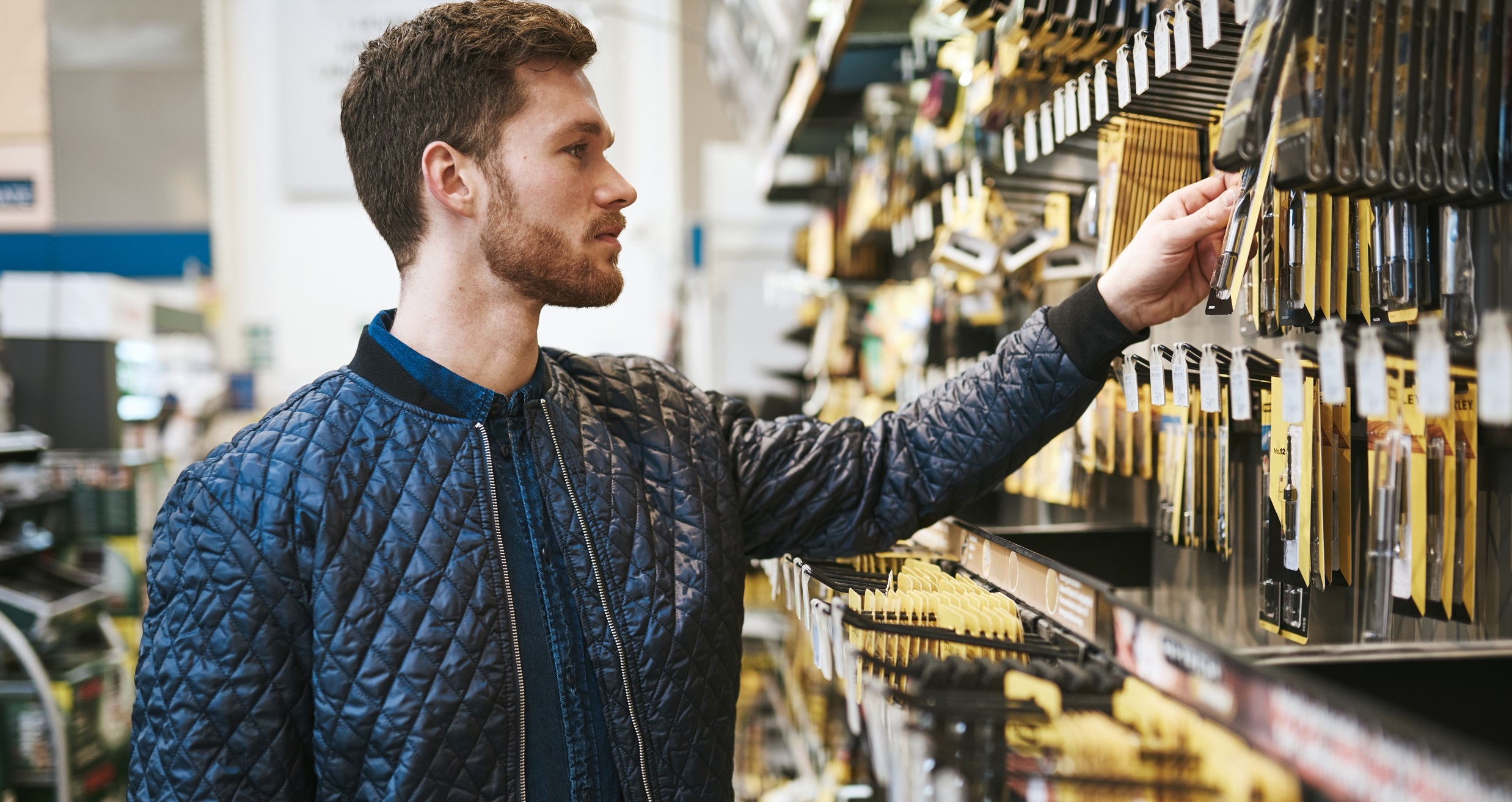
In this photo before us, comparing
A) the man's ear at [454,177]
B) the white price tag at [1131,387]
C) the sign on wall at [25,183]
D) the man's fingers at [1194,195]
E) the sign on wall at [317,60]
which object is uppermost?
the sign on wall at [317,60]

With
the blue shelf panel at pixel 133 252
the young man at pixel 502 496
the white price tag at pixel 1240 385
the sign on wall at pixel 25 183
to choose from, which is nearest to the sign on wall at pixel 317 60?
the blue shelf panel at pixel 133 252

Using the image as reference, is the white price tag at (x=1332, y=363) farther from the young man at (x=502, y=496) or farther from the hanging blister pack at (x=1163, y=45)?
the hanging blister pack at (x=1163, y=45)

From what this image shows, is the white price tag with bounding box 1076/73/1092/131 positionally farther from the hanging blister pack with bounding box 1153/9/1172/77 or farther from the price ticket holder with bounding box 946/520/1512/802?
the price ticket holder with bounding box 946/520/1512/802

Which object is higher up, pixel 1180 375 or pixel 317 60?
pixel 317 60

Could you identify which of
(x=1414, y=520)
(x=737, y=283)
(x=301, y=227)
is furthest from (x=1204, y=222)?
(x=301, y=227)

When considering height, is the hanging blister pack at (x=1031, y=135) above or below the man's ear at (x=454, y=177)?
above

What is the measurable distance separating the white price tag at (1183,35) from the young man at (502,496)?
0.15 metres

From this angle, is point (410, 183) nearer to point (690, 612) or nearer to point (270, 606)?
point (270, 606)

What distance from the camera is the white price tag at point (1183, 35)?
1232 millimetres

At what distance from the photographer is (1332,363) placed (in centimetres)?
94

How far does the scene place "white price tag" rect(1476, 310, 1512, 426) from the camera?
2.50 ft

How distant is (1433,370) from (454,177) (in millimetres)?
1125

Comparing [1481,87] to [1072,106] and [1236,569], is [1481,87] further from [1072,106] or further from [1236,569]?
[1236,569]

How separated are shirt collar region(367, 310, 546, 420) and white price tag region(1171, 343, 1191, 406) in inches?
32.2
